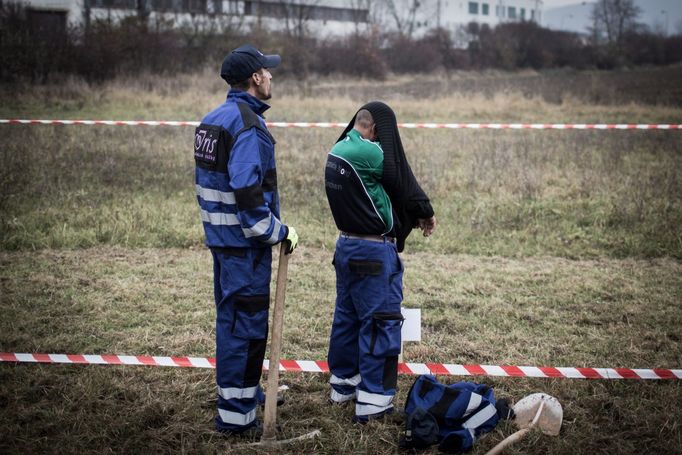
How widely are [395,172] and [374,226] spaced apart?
0.36 m

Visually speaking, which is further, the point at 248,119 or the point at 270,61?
the point at 270,61

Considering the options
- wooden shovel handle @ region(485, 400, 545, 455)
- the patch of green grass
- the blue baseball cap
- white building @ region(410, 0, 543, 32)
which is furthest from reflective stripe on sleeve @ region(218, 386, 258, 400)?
white building @ region(410, 0, 543, 32)

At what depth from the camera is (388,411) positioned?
13.7ft

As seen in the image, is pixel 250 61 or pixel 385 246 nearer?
pixel 250 61

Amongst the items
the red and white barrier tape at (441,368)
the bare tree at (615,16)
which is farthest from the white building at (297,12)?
the red and white barrier tape at (441,368)

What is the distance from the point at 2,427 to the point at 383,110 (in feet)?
9.90

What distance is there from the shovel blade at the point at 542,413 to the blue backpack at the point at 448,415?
0.32ft

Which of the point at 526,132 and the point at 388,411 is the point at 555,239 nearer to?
the point at 388,411

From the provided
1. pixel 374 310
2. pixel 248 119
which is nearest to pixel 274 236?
pixel 248 119

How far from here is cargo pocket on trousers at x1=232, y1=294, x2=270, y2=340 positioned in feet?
12.1

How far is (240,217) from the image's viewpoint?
3.56 meters

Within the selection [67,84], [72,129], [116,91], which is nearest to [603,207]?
[72,129]

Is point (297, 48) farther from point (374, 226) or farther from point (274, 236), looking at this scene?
point (274, 236)

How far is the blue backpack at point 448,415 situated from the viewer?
375 centimetres
